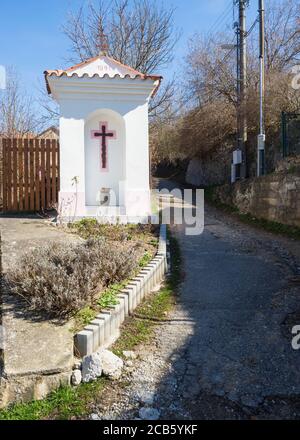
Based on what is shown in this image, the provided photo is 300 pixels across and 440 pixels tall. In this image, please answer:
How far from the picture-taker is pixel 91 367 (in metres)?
3.41

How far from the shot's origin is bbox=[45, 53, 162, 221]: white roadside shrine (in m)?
8.96

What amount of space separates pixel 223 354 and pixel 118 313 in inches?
47.1

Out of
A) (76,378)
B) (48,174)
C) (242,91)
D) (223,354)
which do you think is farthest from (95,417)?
(242,91)

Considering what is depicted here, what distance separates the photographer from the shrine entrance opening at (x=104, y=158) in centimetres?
956

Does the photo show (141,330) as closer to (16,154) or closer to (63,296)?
(63,296)

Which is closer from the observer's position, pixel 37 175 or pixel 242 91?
pixel 37 175

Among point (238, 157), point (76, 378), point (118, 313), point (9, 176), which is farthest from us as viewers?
point (238, 157)

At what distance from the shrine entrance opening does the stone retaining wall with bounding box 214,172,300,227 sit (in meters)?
3.89

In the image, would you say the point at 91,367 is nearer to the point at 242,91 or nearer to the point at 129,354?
the point at 129,354

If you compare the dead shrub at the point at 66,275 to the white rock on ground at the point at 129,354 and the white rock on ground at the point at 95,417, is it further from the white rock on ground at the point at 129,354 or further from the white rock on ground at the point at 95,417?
the white rock on ground at the point at 95,417

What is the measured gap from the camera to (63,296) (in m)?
4.01

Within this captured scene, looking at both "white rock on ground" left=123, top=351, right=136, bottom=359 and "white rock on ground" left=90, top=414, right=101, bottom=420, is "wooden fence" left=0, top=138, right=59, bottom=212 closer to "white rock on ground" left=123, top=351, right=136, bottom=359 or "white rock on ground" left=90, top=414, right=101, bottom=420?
"white rock on ground" left=123, top=351, right=136, bottom=359

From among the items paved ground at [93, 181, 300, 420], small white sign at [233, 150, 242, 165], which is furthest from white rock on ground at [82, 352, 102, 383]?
small white sign at [233, 150, 242, 165]
